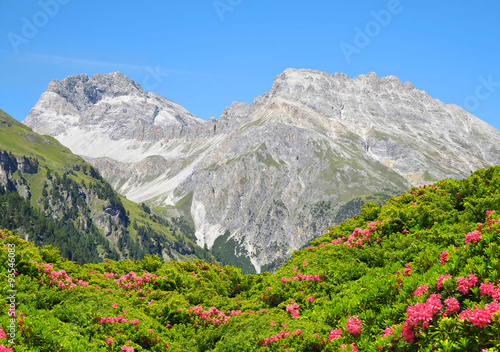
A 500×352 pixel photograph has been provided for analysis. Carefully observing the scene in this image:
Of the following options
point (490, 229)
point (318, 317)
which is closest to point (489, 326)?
point (490, 229)

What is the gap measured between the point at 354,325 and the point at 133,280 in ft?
64.0

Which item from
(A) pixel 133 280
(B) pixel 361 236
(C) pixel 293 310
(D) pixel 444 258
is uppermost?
(B) pixel 361 236

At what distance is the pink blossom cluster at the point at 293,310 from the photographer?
21.5 metres

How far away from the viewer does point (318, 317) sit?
1872cm

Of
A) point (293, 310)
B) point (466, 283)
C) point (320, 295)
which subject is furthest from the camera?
point (320, 295)

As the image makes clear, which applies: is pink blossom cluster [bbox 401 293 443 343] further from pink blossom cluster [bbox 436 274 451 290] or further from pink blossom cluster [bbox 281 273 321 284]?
pink blossom cluster [bbox 281 273 321 284]

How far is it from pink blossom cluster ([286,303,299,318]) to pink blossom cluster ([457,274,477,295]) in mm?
9761

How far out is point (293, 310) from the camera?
21.9 metres

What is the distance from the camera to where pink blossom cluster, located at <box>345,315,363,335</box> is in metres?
15.2

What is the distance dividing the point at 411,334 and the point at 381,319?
85.8 inches

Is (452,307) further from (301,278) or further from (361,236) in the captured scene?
(361,236)

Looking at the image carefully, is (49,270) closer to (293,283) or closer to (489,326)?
(293,283)

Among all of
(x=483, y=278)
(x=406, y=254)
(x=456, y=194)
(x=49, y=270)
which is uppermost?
(x=456, y=194)

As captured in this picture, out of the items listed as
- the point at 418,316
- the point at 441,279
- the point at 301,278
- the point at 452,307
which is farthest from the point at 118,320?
the point at 452,307
